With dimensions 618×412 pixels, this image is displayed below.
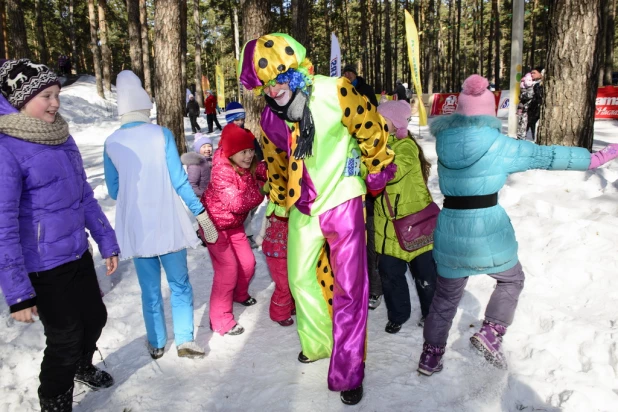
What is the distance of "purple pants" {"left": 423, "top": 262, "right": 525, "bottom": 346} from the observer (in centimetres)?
302

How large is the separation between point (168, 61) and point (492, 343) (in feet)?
25.0

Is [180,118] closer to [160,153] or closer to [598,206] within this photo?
[160,153]

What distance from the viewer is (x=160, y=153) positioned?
321cm

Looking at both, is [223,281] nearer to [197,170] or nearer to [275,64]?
[197,170]

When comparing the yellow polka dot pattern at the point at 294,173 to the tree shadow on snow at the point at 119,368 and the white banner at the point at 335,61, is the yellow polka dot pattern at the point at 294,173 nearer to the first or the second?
the tree shadow on snow at the point at 119,368

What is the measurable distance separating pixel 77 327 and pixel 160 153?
1295 mm

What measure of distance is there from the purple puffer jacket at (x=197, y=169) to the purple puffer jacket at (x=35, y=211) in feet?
7.61

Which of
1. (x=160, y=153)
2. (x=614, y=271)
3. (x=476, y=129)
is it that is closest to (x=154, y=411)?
(x=160, y=153)

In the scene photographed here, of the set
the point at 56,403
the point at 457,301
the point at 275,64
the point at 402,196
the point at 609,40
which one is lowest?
the point at 56,403

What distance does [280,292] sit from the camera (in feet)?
13.4

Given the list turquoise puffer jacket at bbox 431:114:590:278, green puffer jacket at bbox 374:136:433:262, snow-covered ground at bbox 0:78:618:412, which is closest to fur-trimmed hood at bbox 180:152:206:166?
snow-covered ground at bbox 0:78:618:412

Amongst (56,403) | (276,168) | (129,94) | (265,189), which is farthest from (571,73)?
(56,403)

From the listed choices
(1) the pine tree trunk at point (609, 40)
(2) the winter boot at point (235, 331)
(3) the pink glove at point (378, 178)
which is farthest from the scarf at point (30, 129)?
(1) the pine tree trunk at point (609, 40)

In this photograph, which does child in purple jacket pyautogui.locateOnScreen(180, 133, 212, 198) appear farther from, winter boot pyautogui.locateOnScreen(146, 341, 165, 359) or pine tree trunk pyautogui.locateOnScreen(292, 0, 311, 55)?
pine tree trunk pyautogui.locateOnScreen(292, 0, 311, 55)
